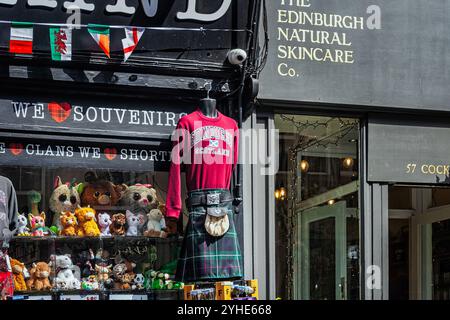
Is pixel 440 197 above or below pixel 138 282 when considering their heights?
above

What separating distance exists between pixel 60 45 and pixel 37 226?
1.71 metres

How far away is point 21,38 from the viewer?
29.0 feet

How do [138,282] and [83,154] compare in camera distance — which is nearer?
[83,154]

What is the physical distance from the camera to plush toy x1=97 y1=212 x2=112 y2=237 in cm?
941

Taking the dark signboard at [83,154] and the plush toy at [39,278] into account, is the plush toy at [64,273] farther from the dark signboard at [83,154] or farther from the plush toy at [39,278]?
the dark signboard at [83,154]

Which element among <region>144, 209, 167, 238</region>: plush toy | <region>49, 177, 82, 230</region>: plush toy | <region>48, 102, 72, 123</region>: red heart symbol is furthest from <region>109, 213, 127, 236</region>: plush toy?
<region>48, 102, 72, 123</region>: red heart symbol

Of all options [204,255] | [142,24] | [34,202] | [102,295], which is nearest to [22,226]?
[34,202]

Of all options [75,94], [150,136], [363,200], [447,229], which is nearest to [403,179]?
[363,200]

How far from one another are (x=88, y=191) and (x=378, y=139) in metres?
3.09

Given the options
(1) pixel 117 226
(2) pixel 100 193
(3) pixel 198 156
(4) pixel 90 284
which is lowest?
(4) pixel 90 284

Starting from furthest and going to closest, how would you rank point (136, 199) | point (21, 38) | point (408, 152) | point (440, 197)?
point (440, 197)
point (408, 152)
point (136, 199)
point (21, 38)

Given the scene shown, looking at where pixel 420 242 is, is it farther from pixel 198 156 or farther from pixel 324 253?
pixel 198 156

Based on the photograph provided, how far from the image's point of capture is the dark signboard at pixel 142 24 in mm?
9062

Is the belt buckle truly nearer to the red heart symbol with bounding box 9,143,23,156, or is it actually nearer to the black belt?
the black belt
